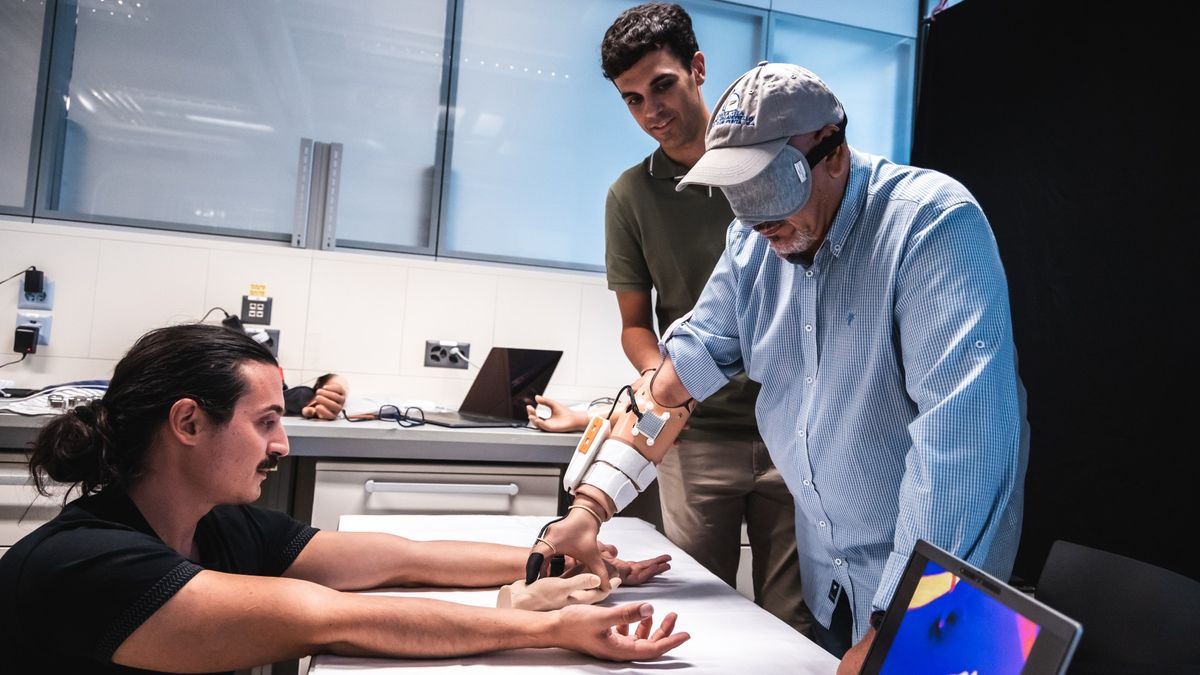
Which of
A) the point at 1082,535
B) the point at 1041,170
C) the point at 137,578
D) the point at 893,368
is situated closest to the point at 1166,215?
the point at 1041,170

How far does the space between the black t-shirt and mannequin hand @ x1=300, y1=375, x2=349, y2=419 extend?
1269 millimetres

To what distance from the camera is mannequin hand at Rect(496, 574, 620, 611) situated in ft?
4.00

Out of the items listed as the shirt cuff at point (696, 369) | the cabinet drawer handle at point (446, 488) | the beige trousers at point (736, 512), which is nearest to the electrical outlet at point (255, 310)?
the cabinet drawer handle at point (446, 488)

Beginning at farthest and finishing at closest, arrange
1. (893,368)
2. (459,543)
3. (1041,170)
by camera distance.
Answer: (1041,170) < (459,543) < (893,368)

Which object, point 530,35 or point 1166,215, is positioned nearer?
point 1166,215

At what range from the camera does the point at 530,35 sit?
3490 mm

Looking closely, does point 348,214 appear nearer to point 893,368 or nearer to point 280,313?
point 280,313

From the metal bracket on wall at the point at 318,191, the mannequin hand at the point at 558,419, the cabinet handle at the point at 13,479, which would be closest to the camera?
the cabinet handle at the point at 13,479

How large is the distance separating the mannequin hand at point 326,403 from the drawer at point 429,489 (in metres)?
0.16

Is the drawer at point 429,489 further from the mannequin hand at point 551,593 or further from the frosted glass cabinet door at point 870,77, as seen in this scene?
the frosted glass cabinet door at point 870,77

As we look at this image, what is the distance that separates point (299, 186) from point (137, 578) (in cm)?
235

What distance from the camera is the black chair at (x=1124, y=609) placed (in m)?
1.07

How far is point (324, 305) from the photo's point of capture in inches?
117

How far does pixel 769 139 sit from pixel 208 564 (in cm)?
110
